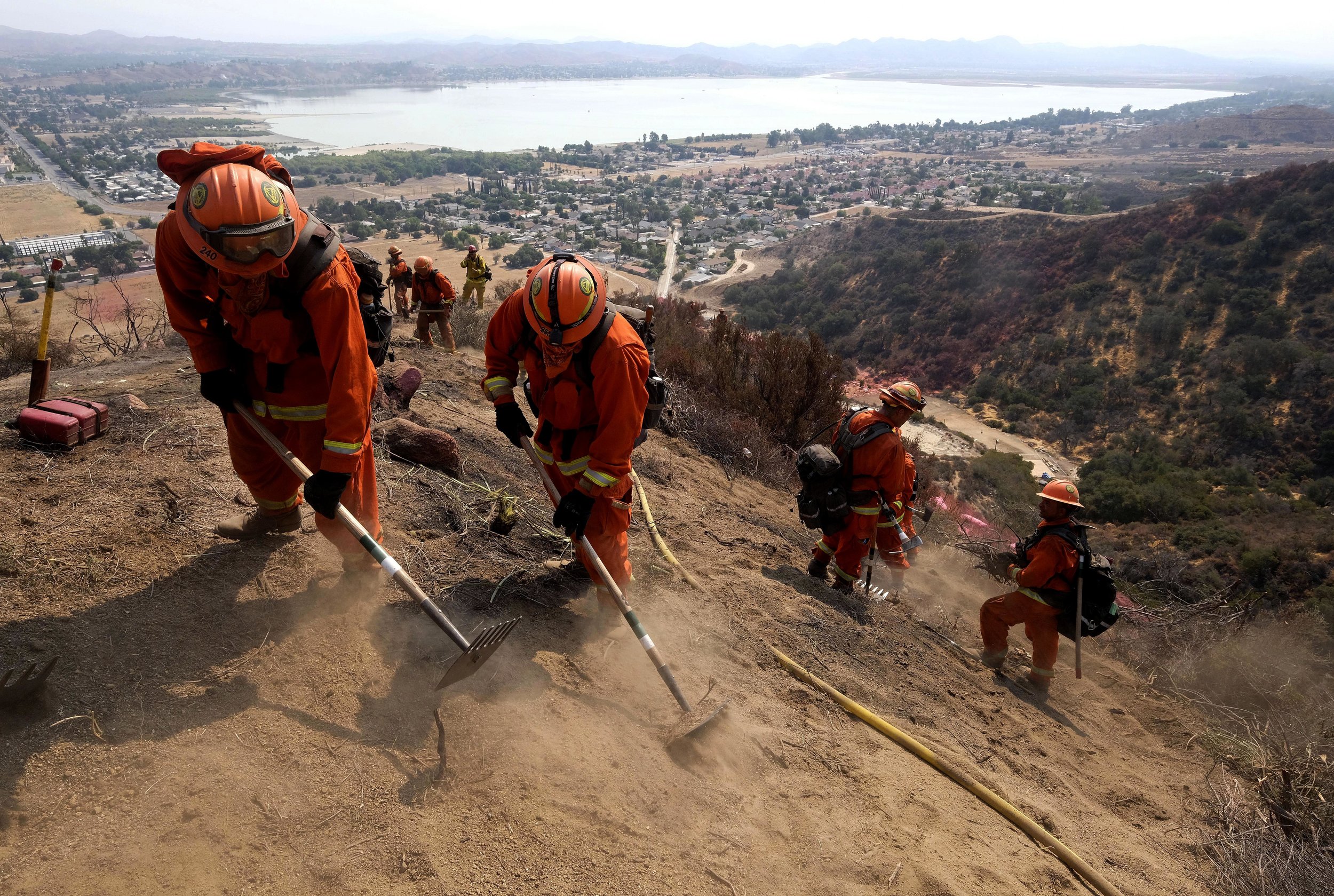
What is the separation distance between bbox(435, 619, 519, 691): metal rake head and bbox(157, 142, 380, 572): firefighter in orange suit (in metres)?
0.90

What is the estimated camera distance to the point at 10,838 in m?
2.22

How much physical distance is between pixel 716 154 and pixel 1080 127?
7697 centimetres

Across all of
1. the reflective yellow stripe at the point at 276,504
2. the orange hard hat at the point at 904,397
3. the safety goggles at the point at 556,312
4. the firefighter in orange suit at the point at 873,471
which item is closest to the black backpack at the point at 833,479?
the firefighter in orange suit at the point at 873,471

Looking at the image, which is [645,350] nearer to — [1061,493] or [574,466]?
[574,466]

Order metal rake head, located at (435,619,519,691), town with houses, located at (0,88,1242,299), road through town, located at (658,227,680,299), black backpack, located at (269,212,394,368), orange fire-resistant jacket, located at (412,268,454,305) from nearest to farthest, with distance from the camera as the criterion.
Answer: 1. metal rake head, located at (435,619,519,691)
2. black backpack, located at (269,212,394,368)
3. orange fire-resistant jacket, located at (412,268,454,305)
4. town with houses, located at (0,88,1242,299)
5. road through town, located at (658,227,680,299)

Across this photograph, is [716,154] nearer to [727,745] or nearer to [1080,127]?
[1080,127]

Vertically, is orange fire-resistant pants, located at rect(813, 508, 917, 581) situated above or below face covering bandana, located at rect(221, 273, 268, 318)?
below

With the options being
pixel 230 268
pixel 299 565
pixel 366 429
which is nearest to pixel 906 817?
pixel 366 429

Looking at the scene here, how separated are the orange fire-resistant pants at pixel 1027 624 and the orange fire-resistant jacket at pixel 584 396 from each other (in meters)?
3.33

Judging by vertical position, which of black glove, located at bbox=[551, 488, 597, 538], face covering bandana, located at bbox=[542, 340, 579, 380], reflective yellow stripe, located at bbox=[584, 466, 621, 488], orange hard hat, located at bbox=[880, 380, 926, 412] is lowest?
black glove, located at bbox=[551, 488, 597, 538]

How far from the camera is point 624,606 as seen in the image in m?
3.64

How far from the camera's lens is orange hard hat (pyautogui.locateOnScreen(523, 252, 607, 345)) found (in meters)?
3.47

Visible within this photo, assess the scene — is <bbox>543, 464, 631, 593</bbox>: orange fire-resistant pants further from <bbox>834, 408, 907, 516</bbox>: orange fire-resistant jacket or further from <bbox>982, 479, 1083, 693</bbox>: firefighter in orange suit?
<bbox>982, 479, 1083, 693</bbox>: firefighter in orange suit

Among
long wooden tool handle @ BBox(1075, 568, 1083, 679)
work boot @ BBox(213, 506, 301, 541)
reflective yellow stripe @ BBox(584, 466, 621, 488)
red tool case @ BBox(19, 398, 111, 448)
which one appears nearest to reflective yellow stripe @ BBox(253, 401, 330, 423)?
work boot @ BBox(213, 506, 301, 541)
